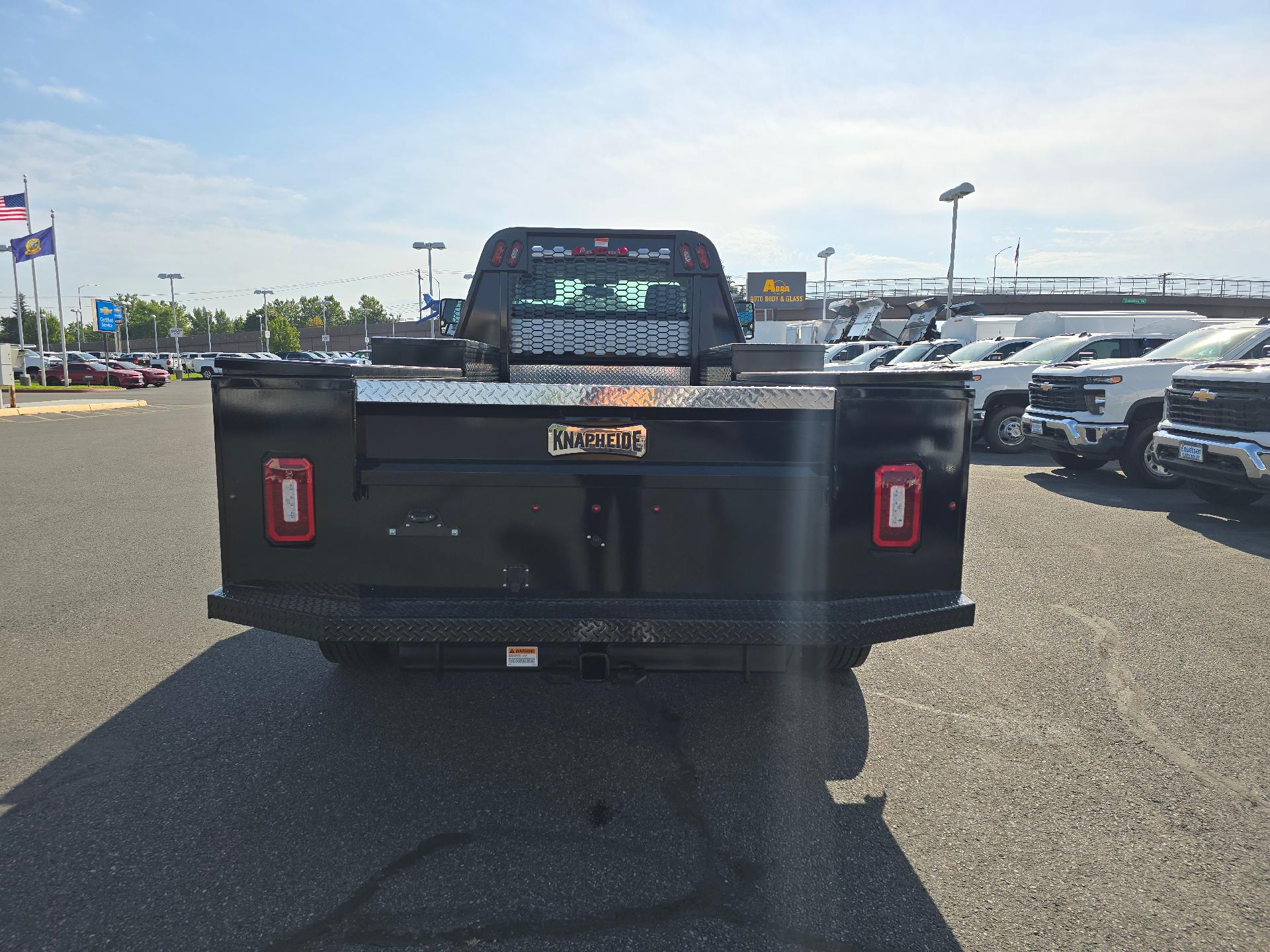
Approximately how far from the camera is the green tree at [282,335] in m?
130

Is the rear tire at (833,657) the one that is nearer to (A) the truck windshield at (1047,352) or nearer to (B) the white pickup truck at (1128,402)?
(B) the white pickup truck at (1128,402)

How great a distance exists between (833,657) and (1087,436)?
8995mm

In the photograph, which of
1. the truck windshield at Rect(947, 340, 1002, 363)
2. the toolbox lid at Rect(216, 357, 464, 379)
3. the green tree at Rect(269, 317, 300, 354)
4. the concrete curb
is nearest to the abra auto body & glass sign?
the green tree at Rect(269, 317, 300, 354)

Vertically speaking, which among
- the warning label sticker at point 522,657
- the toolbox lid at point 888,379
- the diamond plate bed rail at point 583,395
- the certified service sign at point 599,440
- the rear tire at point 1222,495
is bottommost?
the rear tire at point 1222,495

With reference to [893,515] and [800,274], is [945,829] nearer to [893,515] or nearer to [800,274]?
[893,515]

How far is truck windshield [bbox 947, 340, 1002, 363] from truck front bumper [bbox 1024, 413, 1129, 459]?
5.65 metres

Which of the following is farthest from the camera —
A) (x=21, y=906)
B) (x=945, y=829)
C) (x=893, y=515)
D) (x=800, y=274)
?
(x=800, y=274)

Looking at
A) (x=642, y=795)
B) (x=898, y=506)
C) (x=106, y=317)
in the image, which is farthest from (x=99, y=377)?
(x=898, y=506)

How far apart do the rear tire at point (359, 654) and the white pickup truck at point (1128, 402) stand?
400 inches

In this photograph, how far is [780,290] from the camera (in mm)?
95500

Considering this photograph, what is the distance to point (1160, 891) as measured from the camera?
2740 millimetres

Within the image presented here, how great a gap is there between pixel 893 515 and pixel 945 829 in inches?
43.3

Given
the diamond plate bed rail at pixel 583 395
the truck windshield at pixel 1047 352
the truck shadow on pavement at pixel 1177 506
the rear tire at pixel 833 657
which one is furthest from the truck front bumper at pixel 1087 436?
the diamond plate bed rail at pixel 583 395

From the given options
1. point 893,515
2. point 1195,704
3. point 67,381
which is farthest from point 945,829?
point 67,381
